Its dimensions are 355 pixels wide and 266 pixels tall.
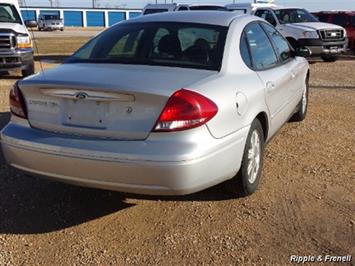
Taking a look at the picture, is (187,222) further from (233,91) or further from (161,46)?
(161,46)

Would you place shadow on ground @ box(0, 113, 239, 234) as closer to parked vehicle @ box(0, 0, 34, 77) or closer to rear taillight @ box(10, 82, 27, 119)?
rear taillight @ box(10, 82, 27, 119)

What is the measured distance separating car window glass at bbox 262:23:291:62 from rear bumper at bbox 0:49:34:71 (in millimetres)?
7855

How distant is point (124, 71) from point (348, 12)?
19.5m

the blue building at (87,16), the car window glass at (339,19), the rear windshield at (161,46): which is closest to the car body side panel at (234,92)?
the rear windshield at (161,46)

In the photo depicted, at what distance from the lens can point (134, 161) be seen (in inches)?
136

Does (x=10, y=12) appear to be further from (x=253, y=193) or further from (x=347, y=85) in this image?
A: (x=253, y=193)

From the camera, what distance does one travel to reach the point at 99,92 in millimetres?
3604

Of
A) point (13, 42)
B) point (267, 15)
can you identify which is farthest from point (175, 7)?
point (13, 42)

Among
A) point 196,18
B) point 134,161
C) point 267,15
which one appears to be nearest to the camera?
point 134,161

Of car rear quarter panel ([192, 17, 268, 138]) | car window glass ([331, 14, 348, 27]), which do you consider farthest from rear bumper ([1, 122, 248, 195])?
car window glass ([331, 14, 348, 27])

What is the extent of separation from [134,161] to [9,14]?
10.7 m

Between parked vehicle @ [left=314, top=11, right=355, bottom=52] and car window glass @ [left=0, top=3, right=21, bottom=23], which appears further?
parked vehicle @ [left=314, top=11, right=355, bottom=52]

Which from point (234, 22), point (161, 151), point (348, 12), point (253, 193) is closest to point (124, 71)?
point (161, 151)

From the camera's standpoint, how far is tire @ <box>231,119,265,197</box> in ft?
13.9
